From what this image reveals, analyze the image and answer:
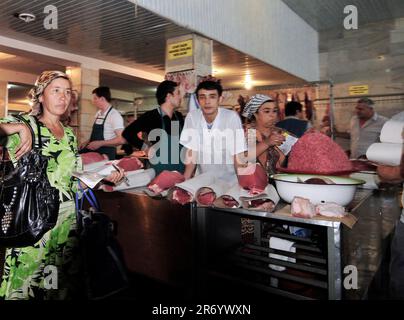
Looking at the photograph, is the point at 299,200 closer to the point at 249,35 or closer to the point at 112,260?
the point at 112,260

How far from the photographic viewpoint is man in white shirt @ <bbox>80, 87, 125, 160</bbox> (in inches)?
73.4

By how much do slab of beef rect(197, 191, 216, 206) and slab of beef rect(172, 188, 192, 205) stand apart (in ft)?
0.16

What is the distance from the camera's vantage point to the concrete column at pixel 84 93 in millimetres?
2611

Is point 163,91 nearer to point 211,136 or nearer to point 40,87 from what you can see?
point 211,136

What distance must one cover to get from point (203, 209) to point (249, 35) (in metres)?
2.09

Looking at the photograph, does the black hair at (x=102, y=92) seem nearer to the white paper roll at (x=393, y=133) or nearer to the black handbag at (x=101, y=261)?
the black handbag at (x=101, y=261)

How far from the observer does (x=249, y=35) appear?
2.81m

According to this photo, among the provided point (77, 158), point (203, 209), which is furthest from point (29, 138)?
point (203, 209)

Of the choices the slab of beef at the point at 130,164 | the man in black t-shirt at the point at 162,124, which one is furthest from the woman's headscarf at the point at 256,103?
the slab of beef at the point at 130,164

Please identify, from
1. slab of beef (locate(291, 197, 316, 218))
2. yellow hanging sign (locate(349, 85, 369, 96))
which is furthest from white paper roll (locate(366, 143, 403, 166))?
yellow hanging sign (locate(349, 85, 369, 96))

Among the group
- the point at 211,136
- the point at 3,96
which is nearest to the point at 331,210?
the point at 211,136

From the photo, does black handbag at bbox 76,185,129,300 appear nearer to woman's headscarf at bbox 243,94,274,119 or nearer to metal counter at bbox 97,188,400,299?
metal counter at bbox 97,188,400,299

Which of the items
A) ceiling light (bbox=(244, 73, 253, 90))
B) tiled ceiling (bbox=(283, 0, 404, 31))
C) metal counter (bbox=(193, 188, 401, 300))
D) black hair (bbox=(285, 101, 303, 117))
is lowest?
metal counter (bbox=(193, 188, 401, 300))
